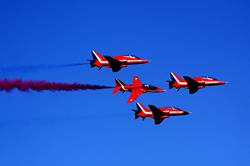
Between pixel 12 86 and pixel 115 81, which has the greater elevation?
pixel 115 81

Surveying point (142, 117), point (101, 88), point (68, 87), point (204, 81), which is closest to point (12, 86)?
point (68, 87)

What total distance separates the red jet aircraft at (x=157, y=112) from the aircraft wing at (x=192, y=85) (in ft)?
20.5

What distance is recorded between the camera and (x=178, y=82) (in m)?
90.7

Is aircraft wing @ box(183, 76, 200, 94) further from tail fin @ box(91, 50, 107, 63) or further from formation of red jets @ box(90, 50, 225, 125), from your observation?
tail fin @ box(91, 50, 107, 63)

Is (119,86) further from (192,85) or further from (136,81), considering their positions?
(192,85)

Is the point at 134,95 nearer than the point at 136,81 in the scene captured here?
Yes

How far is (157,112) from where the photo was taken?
9300 centimetres

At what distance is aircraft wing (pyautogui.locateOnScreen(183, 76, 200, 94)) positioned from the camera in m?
90.2

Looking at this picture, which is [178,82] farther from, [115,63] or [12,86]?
[12,86]

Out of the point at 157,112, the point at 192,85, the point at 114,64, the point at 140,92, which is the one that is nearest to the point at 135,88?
the point at 140,92

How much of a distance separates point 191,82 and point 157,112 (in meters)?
8.33

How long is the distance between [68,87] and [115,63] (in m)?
8.90

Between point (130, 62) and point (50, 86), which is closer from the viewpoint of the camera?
point (50, 86)

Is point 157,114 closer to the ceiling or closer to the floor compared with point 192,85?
closer to the floor
